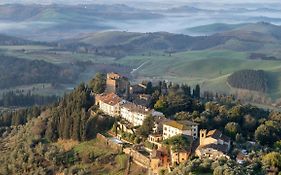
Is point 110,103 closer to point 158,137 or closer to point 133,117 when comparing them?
point 133,117

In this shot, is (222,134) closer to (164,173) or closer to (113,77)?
(164,173)

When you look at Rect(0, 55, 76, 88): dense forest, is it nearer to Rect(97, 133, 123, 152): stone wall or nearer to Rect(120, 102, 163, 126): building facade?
Rect(120, 102, 163, 126): building facade

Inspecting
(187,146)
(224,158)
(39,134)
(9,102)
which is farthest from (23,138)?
(9,102)

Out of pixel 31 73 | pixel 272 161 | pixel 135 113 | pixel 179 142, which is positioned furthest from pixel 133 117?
pixel 31 73

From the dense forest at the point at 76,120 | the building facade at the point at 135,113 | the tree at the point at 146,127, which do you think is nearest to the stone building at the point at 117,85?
the dense forest at the point at 76,120

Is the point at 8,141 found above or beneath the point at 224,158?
beneath

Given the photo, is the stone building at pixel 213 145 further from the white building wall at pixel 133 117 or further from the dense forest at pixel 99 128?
the white building wall at pixel 133 117

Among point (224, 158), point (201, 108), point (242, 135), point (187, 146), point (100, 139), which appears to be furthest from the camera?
point (201, 108)
